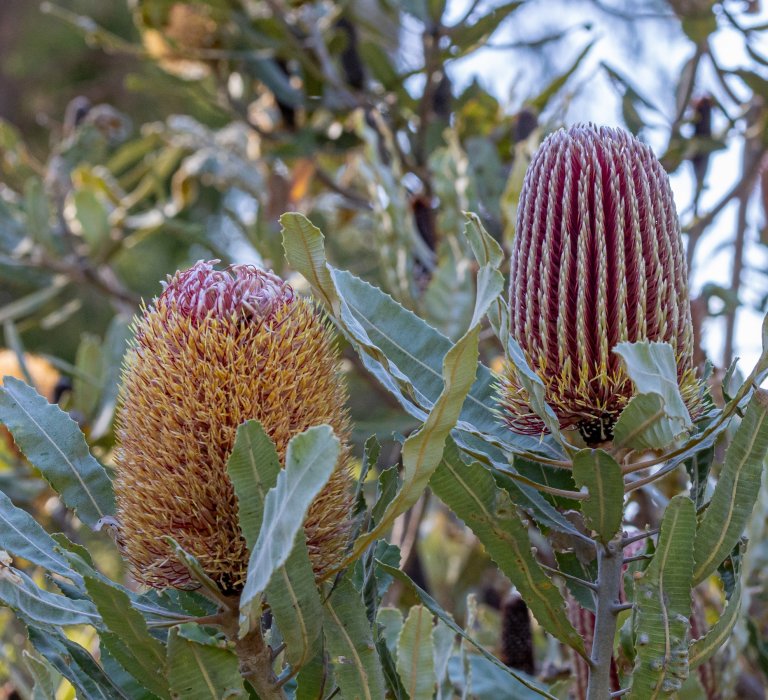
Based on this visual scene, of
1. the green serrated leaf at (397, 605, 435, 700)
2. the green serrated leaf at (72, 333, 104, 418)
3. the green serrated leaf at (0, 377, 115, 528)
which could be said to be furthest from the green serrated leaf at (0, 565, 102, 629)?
the green serrated leaf at (72, 333, 104, 418)

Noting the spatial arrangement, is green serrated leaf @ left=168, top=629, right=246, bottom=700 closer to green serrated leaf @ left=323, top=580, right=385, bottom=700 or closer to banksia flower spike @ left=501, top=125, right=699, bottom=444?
green serrated leaf @ left=323, top=580, right=385, bottom=700

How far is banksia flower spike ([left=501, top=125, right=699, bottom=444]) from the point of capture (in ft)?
3.28

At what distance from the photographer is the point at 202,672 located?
86 cm

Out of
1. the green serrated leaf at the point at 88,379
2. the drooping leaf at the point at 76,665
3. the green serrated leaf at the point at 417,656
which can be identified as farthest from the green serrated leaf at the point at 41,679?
the green serrated leaf at the point at 88,379

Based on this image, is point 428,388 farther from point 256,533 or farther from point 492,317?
point 256,533

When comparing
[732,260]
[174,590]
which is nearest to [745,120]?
[732,260]

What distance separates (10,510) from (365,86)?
74.8 inches

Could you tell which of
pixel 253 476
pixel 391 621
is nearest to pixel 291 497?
pixel 253 476

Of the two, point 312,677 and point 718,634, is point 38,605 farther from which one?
point 718,634

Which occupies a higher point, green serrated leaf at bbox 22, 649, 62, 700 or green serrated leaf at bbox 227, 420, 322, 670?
green serrated leaf at bbox 227, 420, 322, 670

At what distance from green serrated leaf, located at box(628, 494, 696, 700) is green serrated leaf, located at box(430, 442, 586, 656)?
0.24 feet

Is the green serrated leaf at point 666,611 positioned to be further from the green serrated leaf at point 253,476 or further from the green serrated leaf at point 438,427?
the green serrated leaf at point 253,476

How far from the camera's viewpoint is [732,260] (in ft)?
8.54

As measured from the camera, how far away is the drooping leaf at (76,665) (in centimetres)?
99
